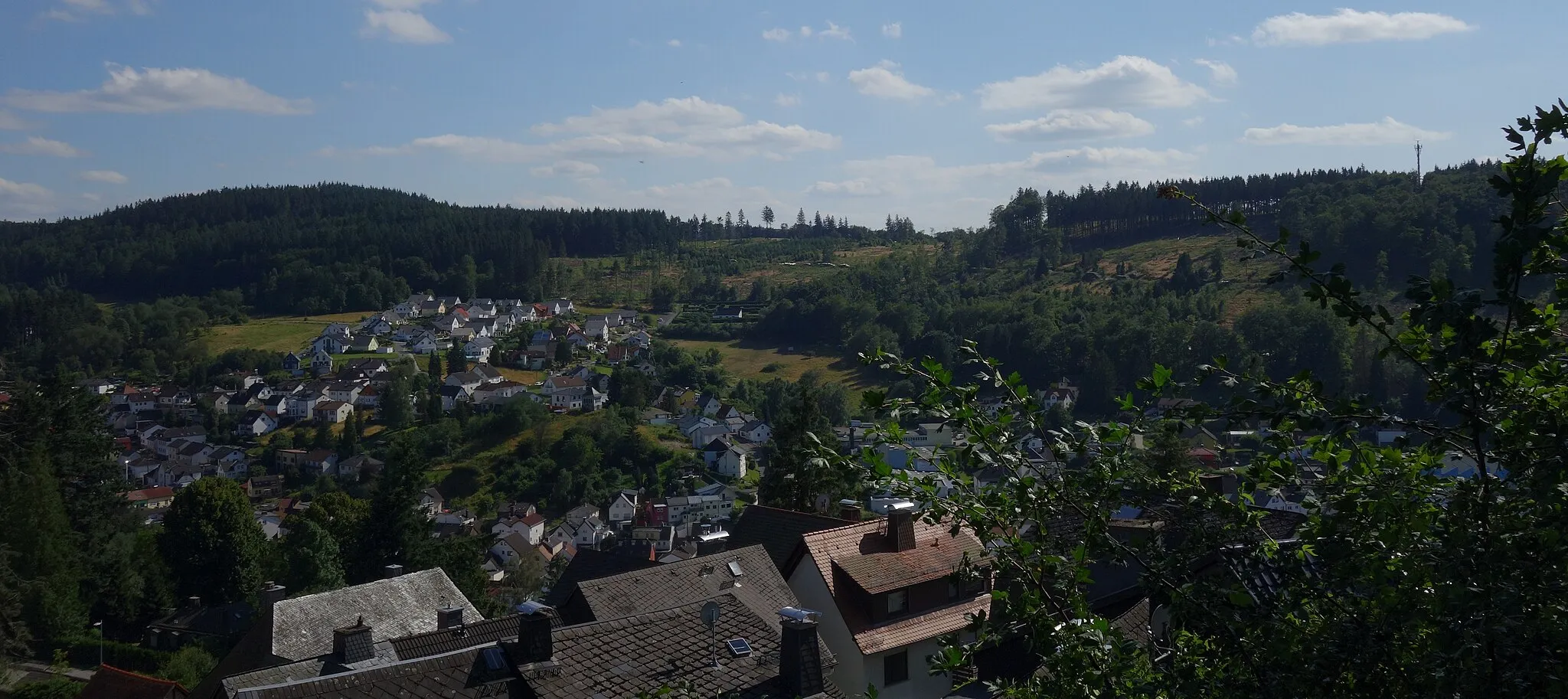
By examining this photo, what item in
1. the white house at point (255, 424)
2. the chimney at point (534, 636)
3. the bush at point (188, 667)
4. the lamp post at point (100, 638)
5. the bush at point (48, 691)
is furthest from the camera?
the white house at point (255, 424)

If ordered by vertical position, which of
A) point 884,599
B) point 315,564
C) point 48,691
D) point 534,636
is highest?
point 534,636

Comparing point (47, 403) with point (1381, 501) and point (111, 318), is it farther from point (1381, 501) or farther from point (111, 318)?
point (111, 318)

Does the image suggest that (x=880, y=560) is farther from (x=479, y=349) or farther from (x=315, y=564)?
(x=479, y=349)

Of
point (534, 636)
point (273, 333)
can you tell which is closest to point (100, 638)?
→ point (534, 636)

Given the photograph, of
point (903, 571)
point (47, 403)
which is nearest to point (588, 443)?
point (47, 403)

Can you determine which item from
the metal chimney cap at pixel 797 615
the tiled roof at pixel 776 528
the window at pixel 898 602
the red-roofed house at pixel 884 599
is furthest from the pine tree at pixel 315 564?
the metal chimney cap at pixel 797 615

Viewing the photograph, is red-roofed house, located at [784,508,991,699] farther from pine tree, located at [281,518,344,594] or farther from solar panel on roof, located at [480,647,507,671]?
pine tree, located at [281,518,344,594]

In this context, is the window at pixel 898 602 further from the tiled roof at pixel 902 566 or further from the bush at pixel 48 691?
the bush at pixel 48 691

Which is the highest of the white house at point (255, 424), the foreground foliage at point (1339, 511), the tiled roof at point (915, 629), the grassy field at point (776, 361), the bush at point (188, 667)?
the foreground foliage at point (1339, 511)
